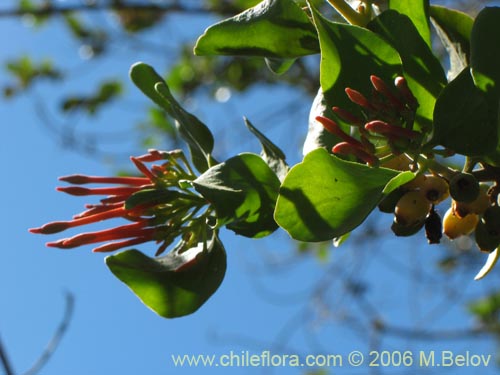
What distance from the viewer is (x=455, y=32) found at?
0.76 m

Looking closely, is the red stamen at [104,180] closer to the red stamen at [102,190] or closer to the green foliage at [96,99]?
the red stamen at [102,190]

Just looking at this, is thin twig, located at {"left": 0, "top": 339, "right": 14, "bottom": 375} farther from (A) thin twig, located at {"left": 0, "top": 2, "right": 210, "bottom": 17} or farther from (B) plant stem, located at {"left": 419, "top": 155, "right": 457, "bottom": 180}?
(A) thin twig, located at {"left": 0, "top": 2, "right": 210, "bottom": 17}

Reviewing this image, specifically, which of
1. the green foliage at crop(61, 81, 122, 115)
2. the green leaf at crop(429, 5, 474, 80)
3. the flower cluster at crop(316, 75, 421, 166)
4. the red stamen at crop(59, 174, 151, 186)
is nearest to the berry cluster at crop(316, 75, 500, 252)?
the flower cluster at crop(316, 75, 421, 166)

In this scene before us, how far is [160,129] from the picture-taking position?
363cm

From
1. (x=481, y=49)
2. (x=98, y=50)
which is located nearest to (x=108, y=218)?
(x=481, y=49)

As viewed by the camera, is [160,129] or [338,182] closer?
[338,182]

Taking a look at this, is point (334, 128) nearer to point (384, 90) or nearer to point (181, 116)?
point (384, 90)

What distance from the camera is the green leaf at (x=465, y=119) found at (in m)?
0.65

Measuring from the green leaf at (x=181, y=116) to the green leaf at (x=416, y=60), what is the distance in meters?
0.21

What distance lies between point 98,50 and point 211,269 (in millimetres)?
3516

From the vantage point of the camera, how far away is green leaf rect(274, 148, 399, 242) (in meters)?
0.64

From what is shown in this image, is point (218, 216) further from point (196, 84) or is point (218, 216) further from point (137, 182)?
point (196, 84)

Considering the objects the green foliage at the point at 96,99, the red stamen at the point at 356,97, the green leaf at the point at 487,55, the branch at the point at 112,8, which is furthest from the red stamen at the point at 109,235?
the green foliage at the point at 96,99

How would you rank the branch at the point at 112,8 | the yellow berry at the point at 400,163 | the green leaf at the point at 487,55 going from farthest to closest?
the branch at the point at 112,8
the yellow berry at the point at 400,163
the green leaf at the point at 487,55
